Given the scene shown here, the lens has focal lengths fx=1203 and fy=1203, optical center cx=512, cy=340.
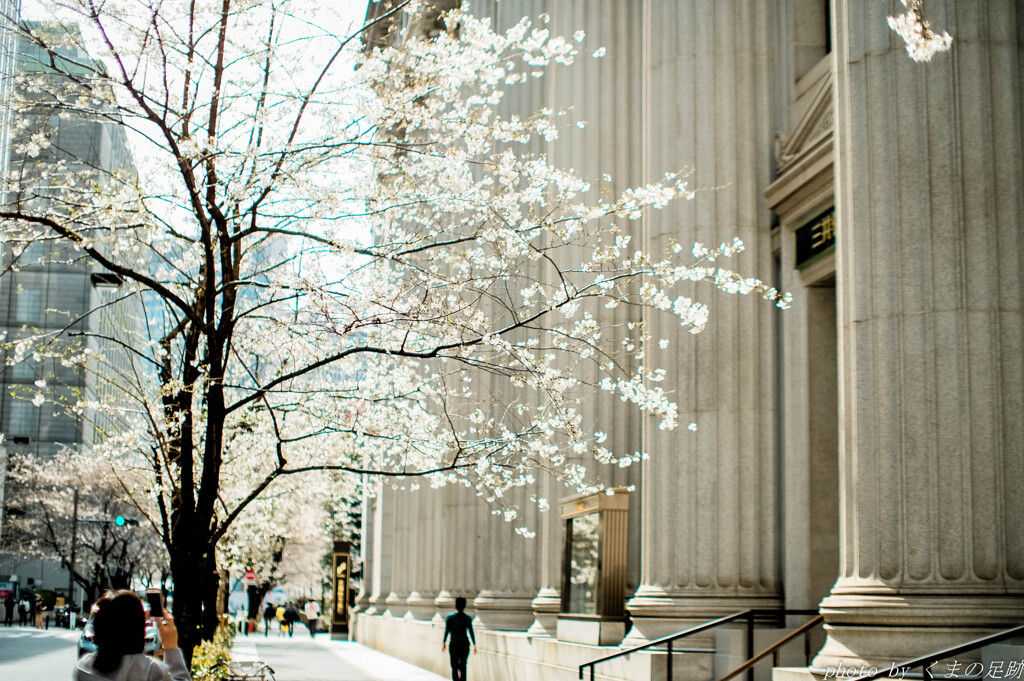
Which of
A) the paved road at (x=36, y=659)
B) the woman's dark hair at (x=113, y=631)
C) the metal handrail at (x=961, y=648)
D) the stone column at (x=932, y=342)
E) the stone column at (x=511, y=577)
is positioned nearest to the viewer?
the woman's dark hair at (x=113, y=631)

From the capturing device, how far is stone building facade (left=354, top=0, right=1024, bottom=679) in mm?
9125

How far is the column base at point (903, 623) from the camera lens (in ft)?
28.4

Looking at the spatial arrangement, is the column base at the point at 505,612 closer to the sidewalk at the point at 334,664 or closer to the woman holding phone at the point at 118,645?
the sidewalk at the point at 334,664

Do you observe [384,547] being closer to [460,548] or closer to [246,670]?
[460,548]

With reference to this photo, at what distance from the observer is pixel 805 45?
619 inches

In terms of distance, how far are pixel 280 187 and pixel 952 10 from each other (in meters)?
6.61

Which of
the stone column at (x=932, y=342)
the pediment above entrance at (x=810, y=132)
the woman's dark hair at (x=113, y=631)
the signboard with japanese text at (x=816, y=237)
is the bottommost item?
the woman's dark hair at (x=113, y=631)

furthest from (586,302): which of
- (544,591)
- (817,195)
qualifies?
(817,195)

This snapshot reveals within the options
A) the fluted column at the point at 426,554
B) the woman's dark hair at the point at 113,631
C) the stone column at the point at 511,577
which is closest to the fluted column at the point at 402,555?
the fluted column at the point at 426,554

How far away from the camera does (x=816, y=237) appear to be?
13.8 m

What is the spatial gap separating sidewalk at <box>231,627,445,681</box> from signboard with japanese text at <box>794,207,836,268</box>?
45.7 feet

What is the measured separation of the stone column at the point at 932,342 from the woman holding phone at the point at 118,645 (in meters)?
5.70

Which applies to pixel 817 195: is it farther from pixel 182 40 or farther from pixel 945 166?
pixel 182 40

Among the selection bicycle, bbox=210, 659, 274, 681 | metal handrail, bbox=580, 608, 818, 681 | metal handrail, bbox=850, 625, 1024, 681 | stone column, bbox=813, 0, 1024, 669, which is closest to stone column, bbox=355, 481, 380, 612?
bicycle, bbox=210, 659, 274, 681
